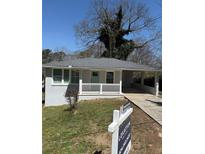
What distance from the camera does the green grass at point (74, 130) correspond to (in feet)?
15.8

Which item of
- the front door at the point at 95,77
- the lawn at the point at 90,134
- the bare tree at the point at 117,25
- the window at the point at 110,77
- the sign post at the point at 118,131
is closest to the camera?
the sign post at the point at 118,131

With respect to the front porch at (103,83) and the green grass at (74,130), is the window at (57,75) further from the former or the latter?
the green grass at (74,130)

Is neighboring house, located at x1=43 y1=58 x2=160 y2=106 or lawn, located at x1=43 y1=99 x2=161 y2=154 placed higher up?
neighboring house, located at x1=43 y1=58 x2=160 y2=106

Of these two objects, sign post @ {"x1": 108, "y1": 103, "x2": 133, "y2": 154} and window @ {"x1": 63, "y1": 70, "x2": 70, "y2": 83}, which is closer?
sign post @ {"x1": 108, "y1": 103, "x2": 133, "y2": 154}

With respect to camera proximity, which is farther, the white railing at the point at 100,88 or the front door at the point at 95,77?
the front door at the point at 95,77

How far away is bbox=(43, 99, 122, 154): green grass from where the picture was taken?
4.82m

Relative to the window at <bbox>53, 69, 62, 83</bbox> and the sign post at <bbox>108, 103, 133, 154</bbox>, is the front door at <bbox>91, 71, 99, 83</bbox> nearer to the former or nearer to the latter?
the window at <bbox>53, 69, 62, 83</bbox>

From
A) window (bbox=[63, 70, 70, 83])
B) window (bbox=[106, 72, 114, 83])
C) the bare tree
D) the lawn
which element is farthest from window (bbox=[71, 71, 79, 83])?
the bare tree

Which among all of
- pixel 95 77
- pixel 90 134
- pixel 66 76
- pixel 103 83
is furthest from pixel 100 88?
pixel 90 134

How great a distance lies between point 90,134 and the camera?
571 centimetres

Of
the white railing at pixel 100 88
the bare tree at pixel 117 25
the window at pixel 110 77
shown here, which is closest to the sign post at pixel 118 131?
the white railing at pixel 100 88
